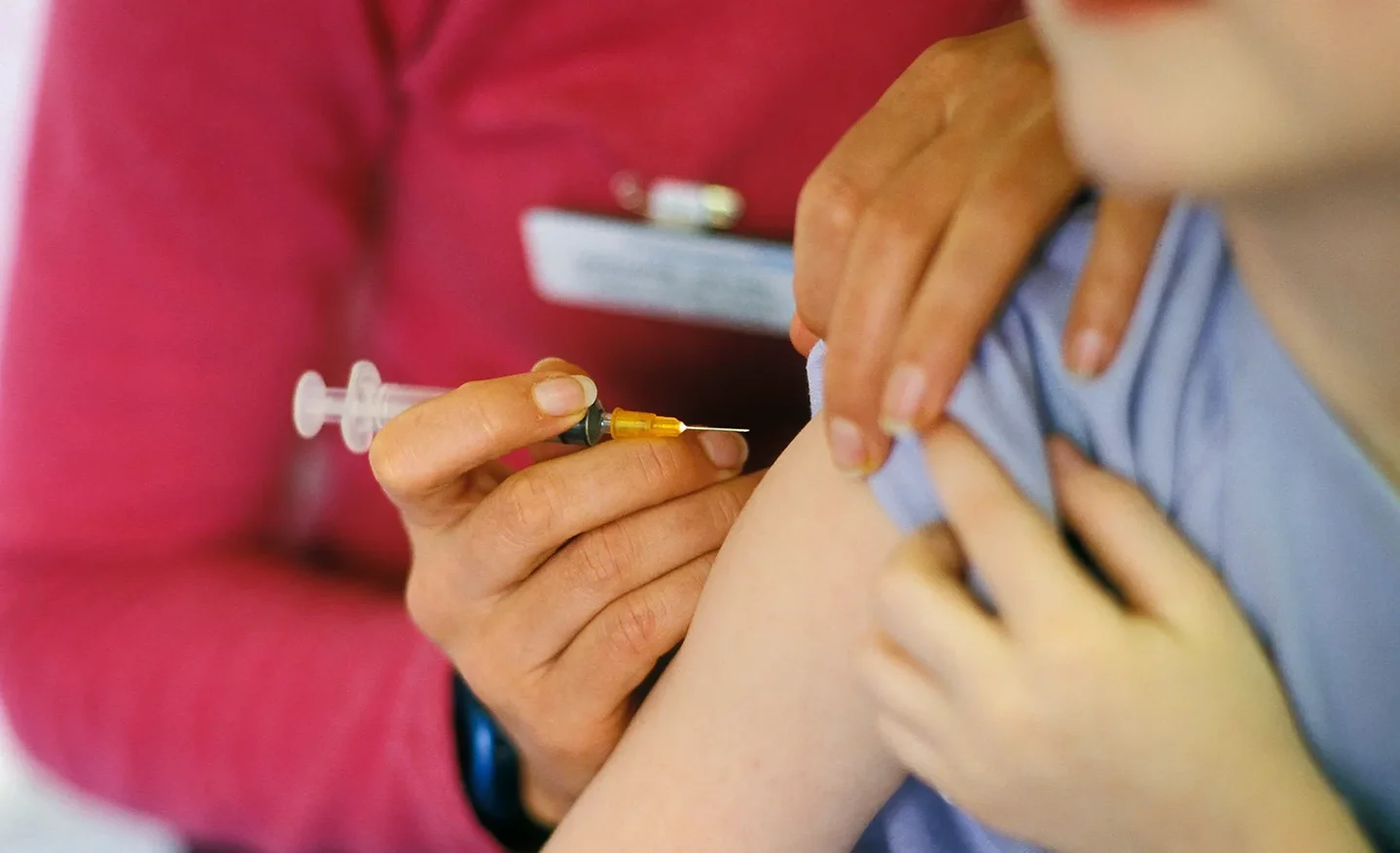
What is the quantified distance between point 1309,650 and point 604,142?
610 mm

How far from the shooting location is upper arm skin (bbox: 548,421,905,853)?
0.52 metres

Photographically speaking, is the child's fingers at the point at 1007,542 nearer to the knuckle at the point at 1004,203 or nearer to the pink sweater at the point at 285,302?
the knuckle at the point at 1004,203

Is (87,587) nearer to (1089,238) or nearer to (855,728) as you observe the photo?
(855,728)

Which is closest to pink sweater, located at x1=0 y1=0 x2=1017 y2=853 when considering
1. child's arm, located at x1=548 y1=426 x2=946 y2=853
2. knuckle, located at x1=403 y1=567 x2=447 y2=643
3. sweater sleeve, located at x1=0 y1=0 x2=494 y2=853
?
sweater sleeve, located at x1=0 y1=0 x2=494 y2=853

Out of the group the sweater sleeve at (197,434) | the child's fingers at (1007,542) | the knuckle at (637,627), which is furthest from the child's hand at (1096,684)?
the sweater sleeve at (197,434)

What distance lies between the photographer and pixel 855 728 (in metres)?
0.53

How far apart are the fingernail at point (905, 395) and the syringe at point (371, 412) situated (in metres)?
0.25

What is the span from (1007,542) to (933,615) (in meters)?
0.05

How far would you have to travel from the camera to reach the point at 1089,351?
46 cm

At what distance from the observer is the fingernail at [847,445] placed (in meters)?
0.48

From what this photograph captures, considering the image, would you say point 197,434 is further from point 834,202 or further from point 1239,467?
point 1239,467

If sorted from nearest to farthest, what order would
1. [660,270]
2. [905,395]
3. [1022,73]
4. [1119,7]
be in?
[1119,7] < [905,395] < [1022,73] < [660,270]

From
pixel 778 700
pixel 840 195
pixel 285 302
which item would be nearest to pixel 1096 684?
pixel 778 700

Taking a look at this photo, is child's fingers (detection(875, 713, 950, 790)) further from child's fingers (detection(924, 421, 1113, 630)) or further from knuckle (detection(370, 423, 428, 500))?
knuckle (detection(370, 423, 428, 500))
